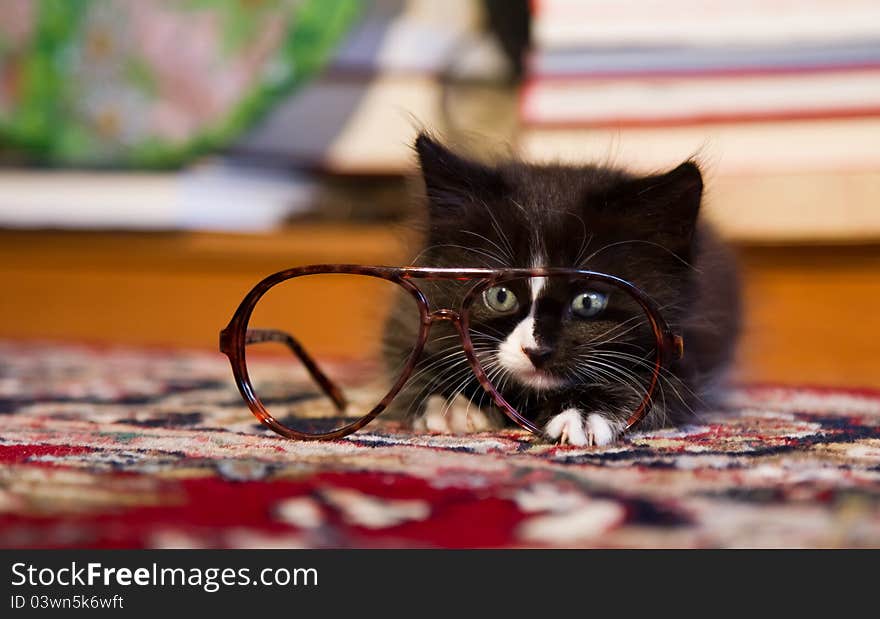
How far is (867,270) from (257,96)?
1.55m

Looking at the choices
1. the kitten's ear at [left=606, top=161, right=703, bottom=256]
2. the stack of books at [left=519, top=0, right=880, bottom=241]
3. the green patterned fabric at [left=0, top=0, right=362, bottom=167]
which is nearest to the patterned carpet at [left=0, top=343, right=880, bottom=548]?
the kitten's ear at [left=606, top=161, right=703, bottom=256]

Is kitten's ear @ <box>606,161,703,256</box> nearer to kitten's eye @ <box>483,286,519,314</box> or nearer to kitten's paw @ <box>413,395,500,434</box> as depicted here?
kitten's eye @ <box>483,286,519,314</box>

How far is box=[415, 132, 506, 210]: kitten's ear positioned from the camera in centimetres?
109

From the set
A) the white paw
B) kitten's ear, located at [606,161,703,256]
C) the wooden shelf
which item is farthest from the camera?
the wooden shelf

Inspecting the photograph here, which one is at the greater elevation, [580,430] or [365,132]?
[365,132]

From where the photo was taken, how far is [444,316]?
0.97 m

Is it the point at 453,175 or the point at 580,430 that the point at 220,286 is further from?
the point at 580,430

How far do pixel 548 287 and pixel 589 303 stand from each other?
0.06 m

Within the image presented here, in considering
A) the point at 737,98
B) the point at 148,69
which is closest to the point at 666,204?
the point at 737,98

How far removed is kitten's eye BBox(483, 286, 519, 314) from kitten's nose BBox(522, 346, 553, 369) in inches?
2.3

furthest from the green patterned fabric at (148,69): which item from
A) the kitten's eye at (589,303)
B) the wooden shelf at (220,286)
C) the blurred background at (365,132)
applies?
the kitten's eye at (589,303)

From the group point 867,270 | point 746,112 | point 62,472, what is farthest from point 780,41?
point 62,472

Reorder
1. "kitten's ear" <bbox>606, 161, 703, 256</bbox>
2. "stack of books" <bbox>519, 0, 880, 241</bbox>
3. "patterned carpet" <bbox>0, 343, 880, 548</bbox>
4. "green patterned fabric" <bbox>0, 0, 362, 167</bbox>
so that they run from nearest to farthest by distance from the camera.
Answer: "patterned carpet" <bbox>0, 343, 880, 548</bbox>, "kitten's ear" <bbox>606, 161, 703, 256</bbox>, "stack of books" <bbox>519, 0, 880, 241</bbox>, "green patterned fabric" <bbox>0, 0, 362, 167</bbox>

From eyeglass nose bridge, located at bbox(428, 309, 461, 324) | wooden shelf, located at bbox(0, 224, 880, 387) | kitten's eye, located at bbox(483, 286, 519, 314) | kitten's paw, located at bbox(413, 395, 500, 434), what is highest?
wooden shelf, located at bbox(0, 224, 880, 387)
